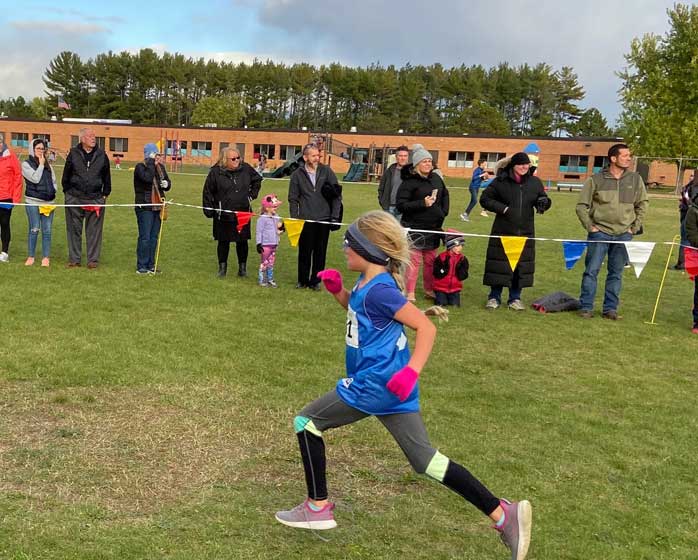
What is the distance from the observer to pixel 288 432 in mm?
4793

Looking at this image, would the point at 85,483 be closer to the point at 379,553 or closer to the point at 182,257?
the point at 379,553

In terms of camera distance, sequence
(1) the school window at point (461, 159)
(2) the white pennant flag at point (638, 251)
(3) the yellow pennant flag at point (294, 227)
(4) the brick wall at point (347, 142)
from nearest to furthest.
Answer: (2) the white pennant flag at point (638, 251), (3) the yellow pennant flag at point (294, 227), (4) the brick wall at point (347, 142), (1) the school window at point (461, 159)

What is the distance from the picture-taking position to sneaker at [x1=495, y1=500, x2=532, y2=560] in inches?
126

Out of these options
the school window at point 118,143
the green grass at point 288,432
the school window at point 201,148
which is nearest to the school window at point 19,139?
the school window at point 118,143

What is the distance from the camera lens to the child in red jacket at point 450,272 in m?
9.21

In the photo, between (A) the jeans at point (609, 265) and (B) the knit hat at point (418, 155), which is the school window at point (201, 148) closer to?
(B) the knit hat at point (418, 155)

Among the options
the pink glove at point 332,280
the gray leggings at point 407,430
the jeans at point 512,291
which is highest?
the pink glove at point 332,280

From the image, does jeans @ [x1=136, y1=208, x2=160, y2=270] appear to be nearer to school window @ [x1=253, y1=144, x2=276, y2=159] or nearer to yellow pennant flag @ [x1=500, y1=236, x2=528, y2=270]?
yellow pennant flag @ [x1=500, y1=236, x2=528, y2=270]

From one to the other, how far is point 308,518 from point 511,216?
6398 millimetres

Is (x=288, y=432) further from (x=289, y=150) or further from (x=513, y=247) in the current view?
(x=289, y=150)

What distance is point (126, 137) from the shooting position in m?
69.6

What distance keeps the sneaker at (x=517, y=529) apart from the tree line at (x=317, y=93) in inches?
3669

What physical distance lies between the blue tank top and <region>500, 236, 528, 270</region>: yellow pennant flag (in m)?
5.90

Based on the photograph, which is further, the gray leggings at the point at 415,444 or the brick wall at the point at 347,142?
the brick wall at the point at 347,142
